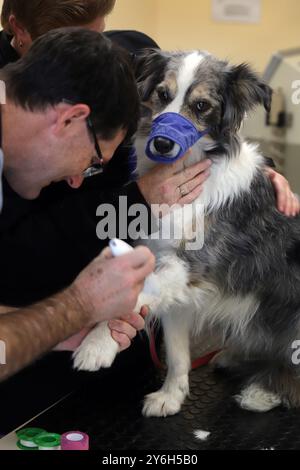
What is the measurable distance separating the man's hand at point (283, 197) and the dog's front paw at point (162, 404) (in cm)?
60

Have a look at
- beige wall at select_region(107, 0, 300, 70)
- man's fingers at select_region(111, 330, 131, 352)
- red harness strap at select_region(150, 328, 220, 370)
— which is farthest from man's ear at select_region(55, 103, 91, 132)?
beige wall at select_region(107, 0, 300, 70)

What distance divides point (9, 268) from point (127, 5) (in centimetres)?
272

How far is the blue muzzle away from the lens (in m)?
1.64

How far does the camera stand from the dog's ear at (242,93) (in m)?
1.77

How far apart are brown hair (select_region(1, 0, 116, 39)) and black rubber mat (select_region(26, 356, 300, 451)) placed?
0.97 meters

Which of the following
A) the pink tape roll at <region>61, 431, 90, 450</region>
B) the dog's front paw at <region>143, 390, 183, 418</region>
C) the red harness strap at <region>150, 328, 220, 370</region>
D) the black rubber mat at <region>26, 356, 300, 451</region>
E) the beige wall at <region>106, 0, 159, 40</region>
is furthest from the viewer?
the beige wall at <region>106, 0, 159, 40</region>

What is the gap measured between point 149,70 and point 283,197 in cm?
52

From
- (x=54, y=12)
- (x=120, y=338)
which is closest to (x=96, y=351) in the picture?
(x=120, y=338)

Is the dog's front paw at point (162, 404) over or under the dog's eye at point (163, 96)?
under

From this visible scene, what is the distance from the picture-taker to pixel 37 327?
1288mm

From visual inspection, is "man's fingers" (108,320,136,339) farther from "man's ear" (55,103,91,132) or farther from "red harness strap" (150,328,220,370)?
"man's ear" (55,103,91,132)

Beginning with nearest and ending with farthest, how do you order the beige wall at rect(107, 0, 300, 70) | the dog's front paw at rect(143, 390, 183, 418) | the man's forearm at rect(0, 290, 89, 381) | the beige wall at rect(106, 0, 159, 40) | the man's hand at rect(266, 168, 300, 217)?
the man's forearm at rect(0, 290, 89, 381)
the dog's front paw at rect(143, 390, 183, 418)
the man's hand at rect(266, 168, 300, 217)
the beige wall at rect(106, 0, 159, 40)
the beige wall at rect(107, 0, 300, 70)

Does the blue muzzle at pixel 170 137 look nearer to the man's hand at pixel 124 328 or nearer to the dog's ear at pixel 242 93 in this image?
the dog's ear at pixel 242 93

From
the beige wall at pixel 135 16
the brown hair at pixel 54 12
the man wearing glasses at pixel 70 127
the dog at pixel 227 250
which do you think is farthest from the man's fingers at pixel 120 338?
the beige wall at pixel 135 16
